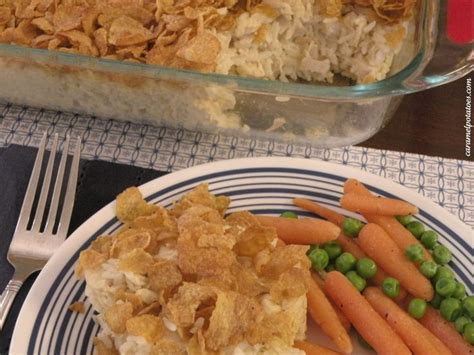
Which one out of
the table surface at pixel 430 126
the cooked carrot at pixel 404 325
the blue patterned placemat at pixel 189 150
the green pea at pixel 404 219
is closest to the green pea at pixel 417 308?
the cooked carrot at pixel 404 325

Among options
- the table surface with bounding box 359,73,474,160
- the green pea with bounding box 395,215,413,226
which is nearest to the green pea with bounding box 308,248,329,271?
the green pea with bounding box 395,215,413,226

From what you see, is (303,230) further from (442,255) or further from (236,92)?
(236,92)

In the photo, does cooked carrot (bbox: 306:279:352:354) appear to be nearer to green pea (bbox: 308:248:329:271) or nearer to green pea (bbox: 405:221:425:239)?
green pea (bbox: 308:248:329:271)

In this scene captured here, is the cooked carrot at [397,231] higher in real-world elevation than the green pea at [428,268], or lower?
higher

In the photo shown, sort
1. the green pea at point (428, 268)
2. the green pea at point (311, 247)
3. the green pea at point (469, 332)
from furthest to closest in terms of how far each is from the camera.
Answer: the green pea at point (311, 247) → the green pea at point (428, 268) → the green pea at point (469, 332)

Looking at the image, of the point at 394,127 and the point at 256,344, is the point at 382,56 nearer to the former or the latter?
the point at 394,127

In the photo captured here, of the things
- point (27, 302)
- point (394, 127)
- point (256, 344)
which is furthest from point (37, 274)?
point (394, 127)

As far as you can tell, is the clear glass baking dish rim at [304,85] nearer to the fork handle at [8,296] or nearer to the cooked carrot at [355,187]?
the cooked carrot at [355,187]
